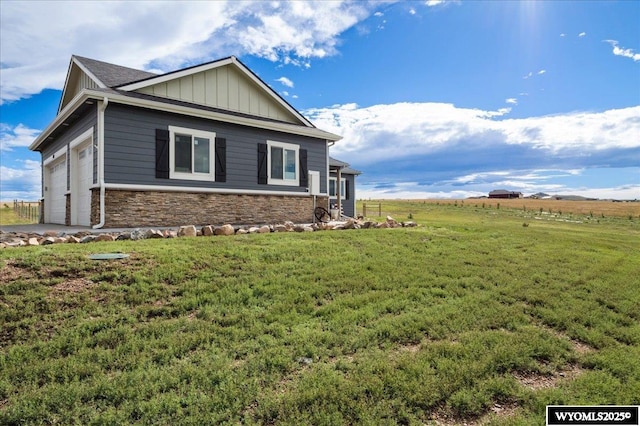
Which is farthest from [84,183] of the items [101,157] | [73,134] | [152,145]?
[152,145]

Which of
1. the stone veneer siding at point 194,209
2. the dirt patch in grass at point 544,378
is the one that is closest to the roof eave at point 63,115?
the stone veneer siding at point 194,209

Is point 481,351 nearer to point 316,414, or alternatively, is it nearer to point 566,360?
point 566,360

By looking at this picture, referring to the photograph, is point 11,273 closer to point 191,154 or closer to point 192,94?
point 191,154

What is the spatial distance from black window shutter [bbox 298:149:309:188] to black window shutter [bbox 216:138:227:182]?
316 centimetres

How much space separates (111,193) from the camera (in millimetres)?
9484

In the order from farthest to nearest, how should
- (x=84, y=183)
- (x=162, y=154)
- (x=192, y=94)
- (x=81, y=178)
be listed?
1. (x=192, y=94)
2. (x=81, y=178)
3. (x=84, y=183)
4. (x=162, y=154)

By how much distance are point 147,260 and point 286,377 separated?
11.6 ft

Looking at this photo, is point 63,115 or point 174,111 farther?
point 63,115

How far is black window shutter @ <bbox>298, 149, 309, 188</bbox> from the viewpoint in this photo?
13750 millimetres

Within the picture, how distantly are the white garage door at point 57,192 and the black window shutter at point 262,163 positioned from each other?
6986mm

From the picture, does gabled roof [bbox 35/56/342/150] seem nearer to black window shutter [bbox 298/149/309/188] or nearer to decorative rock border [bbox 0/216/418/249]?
black window shutter [bbox 298/149/309/188]

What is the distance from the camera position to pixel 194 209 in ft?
36.1

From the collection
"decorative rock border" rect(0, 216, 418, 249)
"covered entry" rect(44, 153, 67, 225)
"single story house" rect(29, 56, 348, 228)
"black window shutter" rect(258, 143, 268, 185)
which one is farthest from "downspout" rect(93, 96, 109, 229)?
"black window shutter" rect(258, 143, 268, 185)

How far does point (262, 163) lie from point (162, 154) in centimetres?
338
